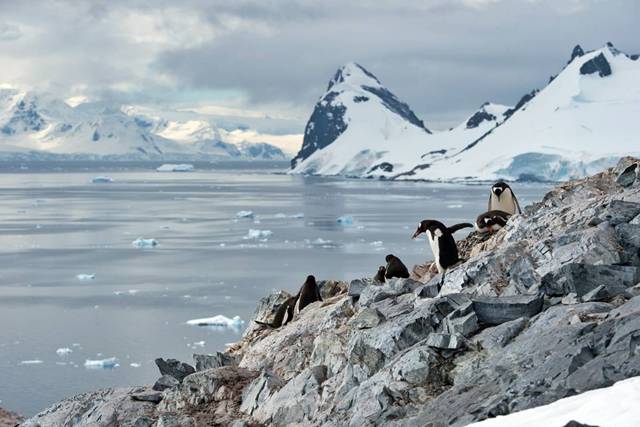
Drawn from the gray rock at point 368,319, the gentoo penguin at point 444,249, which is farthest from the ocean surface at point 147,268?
the gray rock at point 368,319

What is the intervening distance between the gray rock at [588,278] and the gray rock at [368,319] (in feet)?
7.48

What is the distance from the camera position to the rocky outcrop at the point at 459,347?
346 inches

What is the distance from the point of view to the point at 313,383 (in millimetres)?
11500

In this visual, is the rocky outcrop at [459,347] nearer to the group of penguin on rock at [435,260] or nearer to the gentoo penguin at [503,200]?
the group of penguin on rock at [435,260]

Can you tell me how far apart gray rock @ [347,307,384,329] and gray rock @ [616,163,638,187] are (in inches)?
221

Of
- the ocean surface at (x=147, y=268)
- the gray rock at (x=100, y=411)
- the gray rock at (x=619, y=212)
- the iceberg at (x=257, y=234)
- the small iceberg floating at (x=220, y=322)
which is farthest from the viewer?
the iceberg at (x=257, y=234)

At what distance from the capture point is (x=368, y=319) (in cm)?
1187

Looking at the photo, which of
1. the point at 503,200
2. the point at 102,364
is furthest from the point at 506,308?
the point at 102,364

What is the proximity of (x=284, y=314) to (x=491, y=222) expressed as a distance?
4.26 meters

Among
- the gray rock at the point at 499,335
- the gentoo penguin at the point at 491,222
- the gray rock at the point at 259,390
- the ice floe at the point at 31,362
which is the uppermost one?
the gentoo penguin at the point at 491,222

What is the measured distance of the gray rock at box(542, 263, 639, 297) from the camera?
10570mm

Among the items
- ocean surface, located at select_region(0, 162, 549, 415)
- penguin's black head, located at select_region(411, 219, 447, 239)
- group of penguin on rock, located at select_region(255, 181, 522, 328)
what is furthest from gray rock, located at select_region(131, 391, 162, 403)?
ocean surface, located at select_region(0, 162, 549, 415)

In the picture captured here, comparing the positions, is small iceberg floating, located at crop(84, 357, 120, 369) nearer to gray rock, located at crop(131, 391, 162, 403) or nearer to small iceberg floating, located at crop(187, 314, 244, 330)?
small iceberg floating, located at crop(187, 314, 244, 330)

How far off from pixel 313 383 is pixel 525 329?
2912 mm
